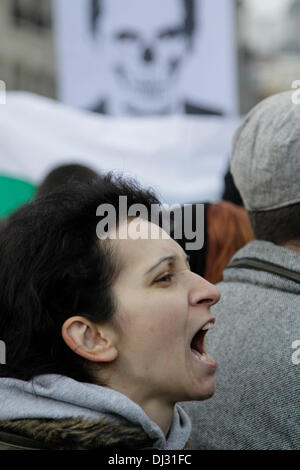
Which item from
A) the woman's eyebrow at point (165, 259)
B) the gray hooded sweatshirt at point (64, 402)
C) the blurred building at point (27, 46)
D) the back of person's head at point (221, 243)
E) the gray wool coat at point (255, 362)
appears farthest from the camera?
the blurred building at point (27, 46)

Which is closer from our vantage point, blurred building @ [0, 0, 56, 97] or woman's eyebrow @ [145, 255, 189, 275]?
woman's eyebrow @ [145, 255, 189, 275]

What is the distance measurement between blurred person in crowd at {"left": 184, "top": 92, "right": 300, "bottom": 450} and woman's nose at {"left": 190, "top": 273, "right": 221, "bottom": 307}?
29cm

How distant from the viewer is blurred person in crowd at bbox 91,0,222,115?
5.50m

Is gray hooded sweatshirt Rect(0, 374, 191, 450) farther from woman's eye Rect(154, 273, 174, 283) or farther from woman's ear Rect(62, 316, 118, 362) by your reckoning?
woman's eye Rect(154, 273, 174, 283)

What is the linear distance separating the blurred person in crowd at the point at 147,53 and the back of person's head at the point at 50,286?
4063mm

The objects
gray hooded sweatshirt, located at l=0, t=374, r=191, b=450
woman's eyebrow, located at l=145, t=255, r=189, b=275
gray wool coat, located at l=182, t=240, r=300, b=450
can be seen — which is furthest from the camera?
gray wool coat, located at l=182, t=240, r=300, b=450

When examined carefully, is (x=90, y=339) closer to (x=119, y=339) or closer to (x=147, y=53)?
(x=119, y=339)

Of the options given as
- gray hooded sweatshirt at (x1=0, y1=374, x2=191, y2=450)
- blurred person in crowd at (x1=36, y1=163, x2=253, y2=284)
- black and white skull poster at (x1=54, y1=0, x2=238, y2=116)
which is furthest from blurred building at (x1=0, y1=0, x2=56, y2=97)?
gray hooded sweatshirt at (x1=0, y1=374, x2=191, y2=450)

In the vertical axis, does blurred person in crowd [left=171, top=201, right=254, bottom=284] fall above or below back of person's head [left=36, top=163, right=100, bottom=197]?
below

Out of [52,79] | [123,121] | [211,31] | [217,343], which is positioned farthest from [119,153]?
[52,79]

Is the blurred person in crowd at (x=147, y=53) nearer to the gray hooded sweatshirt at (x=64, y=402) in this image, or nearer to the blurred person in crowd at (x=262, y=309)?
the blurred person in crowd at (x=262, y=309)

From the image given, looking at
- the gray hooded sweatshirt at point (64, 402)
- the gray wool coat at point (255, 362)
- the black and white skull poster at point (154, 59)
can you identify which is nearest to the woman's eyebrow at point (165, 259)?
the gray hooded sweatshirt at point (64, 402)

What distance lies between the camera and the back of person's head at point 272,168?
190 cm

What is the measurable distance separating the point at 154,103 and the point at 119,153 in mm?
712
